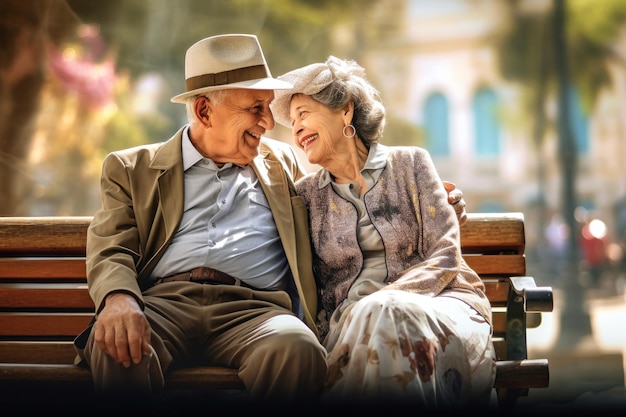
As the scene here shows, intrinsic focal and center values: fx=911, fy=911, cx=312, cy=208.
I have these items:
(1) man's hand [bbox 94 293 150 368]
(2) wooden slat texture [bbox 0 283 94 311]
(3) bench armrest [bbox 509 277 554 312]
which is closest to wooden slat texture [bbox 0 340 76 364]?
(2) wooden slat texture [bbox 0 283 94 311]

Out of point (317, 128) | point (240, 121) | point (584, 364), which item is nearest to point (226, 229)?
point (240, 121)

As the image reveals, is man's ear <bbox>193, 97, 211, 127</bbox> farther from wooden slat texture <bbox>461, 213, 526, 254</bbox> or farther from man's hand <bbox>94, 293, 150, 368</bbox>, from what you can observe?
wooden slat texture <bbox>461, 213, 526, 254</bbox>

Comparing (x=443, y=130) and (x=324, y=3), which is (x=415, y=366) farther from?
(x=443, y=130)

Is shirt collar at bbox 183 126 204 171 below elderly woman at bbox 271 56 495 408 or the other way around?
the other way around

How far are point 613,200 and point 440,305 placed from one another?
23466 mm

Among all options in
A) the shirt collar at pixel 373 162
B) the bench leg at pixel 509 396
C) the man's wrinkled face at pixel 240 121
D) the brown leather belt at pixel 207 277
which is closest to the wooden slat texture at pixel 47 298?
the brown leather belt at pixel 207 277

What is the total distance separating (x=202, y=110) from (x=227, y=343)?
1.04 meters

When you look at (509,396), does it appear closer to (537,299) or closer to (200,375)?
(537,299)

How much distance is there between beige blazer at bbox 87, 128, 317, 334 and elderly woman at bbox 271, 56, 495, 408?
0.10m

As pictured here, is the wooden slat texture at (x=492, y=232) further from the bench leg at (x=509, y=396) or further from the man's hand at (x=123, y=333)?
the man's hand at (x=123, y=333)

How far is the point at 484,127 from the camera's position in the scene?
26328 millimetres

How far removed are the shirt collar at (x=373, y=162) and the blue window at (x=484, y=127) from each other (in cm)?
1950

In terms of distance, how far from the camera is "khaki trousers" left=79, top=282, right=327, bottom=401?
311 cm

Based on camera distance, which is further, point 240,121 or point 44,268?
point 44,268
